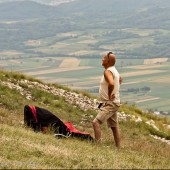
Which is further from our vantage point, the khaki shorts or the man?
the khaki shorts

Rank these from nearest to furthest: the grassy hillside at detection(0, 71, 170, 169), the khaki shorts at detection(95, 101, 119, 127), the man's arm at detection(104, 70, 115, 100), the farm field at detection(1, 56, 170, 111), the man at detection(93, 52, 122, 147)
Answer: the grassy hillside at detection(0, 71, 170, 169) → the man's arm at detection(104, 70, 115, 100) → the man at detection(93, 52, 122, 147) → the khaki shorts at detection(95, 101, 119, 127) → the farm field at detection(1, 56, 170, 111)

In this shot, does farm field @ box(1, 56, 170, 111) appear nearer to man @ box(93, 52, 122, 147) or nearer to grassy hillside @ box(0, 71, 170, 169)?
grassy hillside @ box(0, 71, 170, 169)

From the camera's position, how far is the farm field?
3012 inches

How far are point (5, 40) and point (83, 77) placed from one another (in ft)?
331

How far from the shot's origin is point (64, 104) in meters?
19.8

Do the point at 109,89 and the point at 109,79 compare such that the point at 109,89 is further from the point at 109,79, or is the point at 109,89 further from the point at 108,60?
the point at 108,60

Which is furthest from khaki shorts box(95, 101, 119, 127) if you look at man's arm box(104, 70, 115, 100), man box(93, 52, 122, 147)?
man's arm box(104, 70, 115, 100)

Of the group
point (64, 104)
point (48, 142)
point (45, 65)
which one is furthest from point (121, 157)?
point (45, 65)

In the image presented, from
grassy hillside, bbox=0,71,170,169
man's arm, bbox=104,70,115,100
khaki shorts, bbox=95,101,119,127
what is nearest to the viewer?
grassy hillside, bbox=0,71,170,169

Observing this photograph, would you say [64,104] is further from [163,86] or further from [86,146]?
[163,86]

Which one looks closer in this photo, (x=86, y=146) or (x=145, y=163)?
(x=145, y=163)

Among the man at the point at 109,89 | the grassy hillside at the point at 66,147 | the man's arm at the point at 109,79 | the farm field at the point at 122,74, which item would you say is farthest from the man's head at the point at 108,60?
the farm field at the point at 122,74

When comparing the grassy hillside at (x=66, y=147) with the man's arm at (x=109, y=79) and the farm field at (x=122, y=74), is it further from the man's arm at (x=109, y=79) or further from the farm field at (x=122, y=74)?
the farm field at (x=122, y=74)

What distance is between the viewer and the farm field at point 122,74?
76500 millimetres
